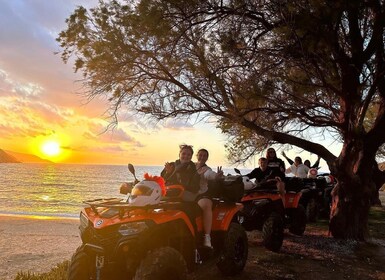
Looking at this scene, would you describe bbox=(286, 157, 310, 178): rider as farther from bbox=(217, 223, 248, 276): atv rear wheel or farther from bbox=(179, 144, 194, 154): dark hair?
bbox=(179, 144, 194, 154): dark hair

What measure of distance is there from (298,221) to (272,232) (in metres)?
2.56

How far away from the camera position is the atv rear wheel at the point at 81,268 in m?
4.54

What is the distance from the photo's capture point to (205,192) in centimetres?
577

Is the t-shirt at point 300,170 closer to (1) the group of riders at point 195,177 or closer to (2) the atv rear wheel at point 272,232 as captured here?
(2) the atv rear wheel at point 272,232

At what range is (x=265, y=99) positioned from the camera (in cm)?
867

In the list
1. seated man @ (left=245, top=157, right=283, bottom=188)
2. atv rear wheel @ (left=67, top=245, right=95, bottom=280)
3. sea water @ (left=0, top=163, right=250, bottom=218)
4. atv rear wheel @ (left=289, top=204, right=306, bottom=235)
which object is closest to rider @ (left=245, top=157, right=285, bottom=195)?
seated man @ (left=245, top=157, right=283, bottom=188)

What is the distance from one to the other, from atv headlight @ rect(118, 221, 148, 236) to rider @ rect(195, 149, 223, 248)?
1.21 metres

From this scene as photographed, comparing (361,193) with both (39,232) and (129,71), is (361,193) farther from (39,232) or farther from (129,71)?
(39,232)

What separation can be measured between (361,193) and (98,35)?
24.4 ft

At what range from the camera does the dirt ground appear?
6613 mm

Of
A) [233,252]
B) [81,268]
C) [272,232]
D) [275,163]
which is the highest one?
[275,163]

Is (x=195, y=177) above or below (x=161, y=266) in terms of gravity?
above

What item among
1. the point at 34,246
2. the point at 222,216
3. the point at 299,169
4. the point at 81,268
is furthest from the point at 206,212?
the point at 299,169

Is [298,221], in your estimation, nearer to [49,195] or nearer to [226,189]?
[226,189]
